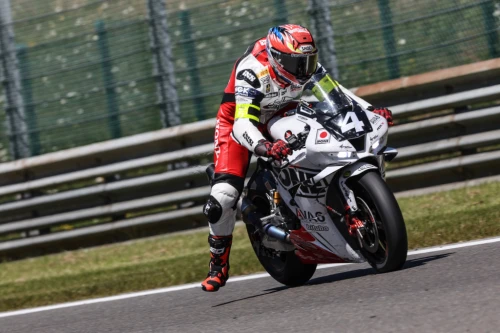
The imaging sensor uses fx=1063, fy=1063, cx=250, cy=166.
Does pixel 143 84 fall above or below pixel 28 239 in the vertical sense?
above

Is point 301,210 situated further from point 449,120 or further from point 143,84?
point 143,84

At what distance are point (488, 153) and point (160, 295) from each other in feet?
12.7

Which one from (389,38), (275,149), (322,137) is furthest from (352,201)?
(389,38)

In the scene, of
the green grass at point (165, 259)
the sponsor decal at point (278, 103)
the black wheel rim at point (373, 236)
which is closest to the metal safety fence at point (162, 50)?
the green grass at point (165, 259)

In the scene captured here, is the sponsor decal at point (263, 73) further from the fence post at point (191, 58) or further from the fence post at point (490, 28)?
the fence post at point (191, 58)

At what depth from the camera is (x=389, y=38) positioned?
11031 mm

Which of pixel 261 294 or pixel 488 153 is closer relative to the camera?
pixel 261 294

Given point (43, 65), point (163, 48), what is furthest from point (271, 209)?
point (43, 65)

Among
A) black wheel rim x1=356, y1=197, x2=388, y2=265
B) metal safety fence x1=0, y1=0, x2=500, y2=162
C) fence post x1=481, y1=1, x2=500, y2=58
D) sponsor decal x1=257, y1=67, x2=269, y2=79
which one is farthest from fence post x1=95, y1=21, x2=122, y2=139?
black wheel rim x1=356, y1=197, x2=388, y2=265

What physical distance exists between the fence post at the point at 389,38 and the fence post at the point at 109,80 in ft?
10.2

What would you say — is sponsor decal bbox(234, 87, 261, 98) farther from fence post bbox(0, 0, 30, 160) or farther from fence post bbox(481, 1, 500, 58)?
fence post bbox(0, 0, 30, 160)

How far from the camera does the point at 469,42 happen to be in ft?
35.2

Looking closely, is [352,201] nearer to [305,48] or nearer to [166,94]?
[305,48]

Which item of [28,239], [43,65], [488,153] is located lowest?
[28,239]
